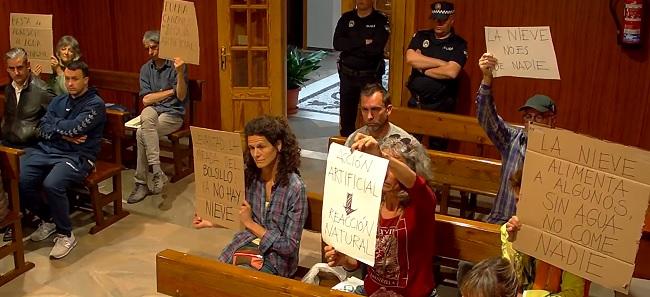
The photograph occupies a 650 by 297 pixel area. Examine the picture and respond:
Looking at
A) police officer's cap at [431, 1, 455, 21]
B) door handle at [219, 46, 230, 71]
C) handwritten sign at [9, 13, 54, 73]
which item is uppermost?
police officer's cap at [431, 1, 455, 21]

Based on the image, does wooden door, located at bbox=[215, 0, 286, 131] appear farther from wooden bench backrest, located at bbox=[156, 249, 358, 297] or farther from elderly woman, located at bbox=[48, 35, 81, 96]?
wooden bench backrest, located at bbox=[156, 249, 358, 297]

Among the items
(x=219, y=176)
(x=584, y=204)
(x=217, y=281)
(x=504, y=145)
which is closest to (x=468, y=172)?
(x=504, y=145)

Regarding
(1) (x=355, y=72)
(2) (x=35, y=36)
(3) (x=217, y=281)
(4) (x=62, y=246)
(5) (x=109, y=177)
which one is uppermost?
(2) (x=35, y=36)

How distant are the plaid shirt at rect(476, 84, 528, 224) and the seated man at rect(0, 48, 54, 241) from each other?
2.79 meters

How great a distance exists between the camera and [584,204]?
232 centimetres

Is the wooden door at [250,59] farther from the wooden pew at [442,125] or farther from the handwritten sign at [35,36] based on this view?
the wooden pew at [442,125]

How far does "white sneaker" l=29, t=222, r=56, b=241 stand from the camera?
14.6ft

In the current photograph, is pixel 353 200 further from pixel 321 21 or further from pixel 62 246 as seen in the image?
pixel 321 21

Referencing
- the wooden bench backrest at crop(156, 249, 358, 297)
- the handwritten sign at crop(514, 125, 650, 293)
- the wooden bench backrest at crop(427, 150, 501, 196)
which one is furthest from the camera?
the wooden bench backrest at crop(427, 150, 501, 196)

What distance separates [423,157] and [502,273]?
68 centimetres

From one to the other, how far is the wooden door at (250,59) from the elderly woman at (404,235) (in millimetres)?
3352

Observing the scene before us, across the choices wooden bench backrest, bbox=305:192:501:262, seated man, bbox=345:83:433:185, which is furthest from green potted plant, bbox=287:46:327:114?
wooden bench backrest, bbox=305:192:501:262

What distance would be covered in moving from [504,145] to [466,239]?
699mm

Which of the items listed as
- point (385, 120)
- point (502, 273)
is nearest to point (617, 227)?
point (502, 273)
